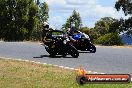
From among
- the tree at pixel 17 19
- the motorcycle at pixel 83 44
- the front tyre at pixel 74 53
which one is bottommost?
the front tyre at pixel 74 53

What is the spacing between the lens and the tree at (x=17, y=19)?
7100 centimetres

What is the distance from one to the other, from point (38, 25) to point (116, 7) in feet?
93.4

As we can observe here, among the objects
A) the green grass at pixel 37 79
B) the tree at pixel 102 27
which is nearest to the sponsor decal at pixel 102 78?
the green grass at pixel 37 79

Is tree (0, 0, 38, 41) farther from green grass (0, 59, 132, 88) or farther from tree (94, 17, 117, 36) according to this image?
green grass (0, 59, 132, 88)

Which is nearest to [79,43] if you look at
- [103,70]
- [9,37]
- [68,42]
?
[68,42]

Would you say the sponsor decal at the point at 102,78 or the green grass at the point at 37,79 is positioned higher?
the sponsor decal at the point at 102,78

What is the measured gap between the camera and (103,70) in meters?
14.4

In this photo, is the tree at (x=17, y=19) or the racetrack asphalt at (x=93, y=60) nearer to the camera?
the racetrack asphalt at (x=93, y=60)

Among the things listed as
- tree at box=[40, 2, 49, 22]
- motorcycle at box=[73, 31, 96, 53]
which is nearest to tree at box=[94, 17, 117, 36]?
tree at box=[40, 2, 49, 22]

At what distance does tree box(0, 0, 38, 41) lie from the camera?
71.0 meters

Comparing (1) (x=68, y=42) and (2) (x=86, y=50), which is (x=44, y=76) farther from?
(2) (x=86, y=50)

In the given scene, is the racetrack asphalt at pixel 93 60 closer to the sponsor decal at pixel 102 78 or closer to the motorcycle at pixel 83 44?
the motorcycle at pixel 83 44

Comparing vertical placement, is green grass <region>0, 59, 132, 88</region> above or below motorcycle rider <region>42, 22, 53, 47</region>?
below

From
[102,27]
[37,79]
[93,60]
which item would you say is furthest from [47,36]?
[102,27]
